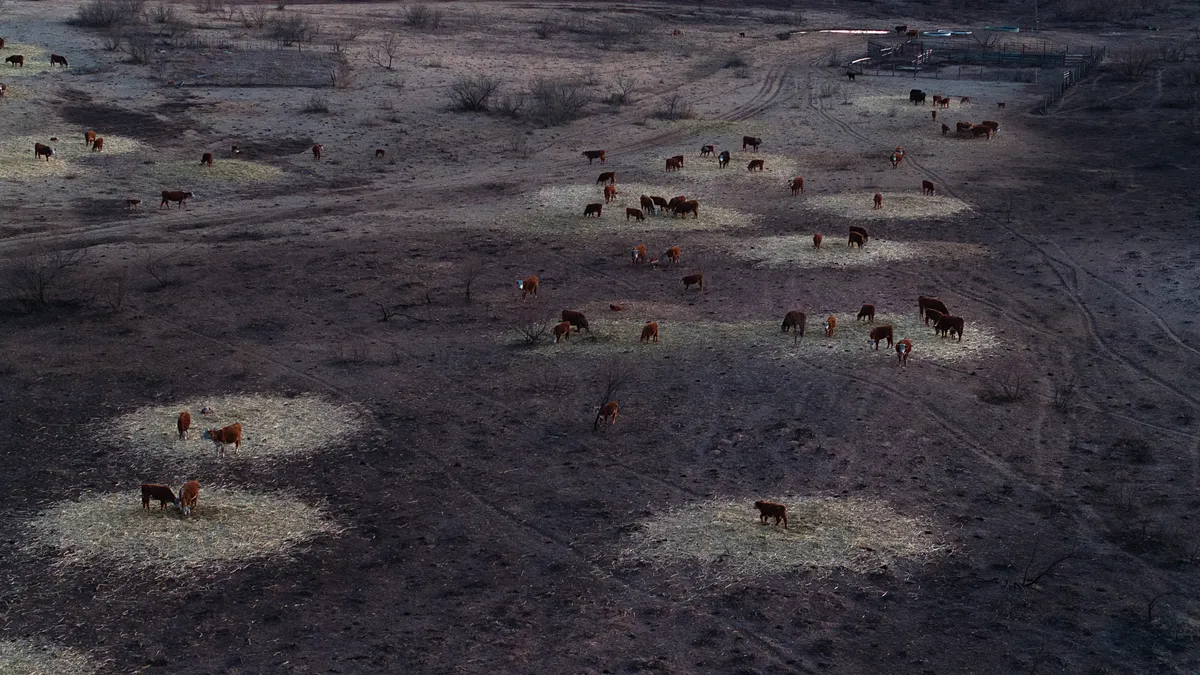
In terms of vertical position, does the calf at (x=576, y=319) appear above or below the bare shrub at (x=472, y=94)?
below

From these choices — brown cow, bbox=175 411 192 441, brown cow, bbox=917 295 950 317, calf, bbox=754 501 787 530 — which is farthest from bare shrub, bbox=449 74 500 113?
calf, bbox=754 501 787 530

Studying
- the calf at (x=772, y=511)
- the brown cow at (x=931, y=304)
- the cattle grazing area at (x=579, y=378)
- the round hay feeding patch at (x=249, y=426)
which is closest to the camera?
the cattle grazing area at (x=579, y=378)

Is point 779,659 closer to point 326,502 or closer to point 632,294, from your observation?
point 326,502

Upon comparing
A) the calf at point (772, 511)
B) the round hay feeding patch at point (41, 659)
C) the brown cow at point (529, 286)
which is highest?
the brown cow at point (529, 286)

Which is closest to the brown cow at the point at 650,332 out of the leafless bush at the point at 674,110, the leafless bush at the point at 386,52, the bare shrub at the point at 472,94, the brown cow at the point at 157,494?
the brown cow at the point at 157,494

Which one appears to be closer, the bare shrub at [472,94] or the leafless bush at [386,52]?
the bare shrub at [472,94]

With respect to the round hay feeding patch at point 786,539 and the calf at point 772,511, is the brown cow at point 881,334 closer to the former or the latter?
the round hay feeding patch at point 786,539
